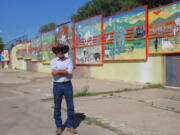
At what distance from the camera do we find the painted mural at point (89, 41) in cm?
1497

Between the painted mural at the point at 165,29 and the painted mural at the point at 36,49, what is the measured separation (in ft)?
55.4

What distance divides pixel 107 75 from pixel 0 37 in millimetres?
52098

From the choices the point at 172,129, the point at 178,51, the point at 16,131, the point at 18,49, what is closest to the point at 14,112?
the point at 16,131

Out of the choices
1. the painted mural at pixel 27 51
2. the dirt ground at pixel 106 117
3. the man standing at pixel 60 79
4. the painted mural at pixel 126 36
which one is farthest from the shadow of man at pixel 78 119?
the painted mural at pixel 27 51

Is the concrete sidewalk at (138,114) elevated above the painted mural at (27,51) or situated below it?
below

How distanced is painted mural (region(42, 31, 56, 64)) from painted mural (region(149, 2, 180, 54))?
1258cm

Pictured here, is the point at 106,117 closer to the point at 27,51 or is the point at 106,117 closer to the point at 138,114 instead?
the point at 138,114

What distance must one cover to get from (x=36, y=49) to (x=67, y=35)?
909 cm

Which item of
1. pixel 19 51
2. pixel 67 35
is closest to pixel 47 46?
pixel 67 35

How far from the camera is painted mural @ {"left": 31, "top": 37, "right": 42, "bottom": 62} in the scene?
25.4m

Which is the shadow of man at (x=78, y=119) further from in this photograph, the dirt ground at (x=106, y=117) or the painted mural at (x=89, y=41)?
the painted mural at (x=89, y=41)

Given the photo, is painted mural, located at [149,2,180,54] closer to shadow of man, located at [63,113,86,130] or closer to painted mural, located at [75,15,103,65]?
painted mural, located at [75,15,103,65]

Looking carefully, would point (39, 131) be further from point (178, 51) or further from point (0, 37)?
point (0, 37)

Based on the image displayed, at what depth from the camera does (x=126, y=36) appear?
12648 mm
